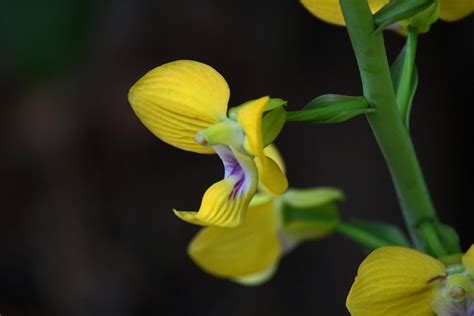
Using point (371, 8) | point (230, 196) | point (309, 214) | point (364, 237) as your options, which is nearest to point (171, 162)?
point (309, 214)

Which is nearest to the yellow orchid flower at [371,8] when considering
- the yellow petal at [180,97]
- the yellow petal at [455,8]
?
the yellow petal at [455,8]

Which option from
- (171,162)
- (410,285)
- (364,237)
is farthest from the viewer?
(171,162)

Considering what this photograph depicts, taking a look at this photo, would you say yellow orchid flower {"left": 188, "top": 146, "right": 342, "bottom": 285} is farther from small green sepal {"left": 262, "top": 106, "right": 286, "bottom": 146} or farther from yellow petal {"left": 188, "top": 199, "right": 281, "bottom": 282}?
small green sepal {"left": 262, "top": 106, "right": 286, "bottom": 146}

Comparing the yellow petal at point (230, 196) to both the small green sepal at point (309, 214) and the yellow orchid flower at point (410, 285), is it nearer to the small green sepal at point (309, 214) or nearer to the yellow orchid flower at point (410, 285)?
the yellow orchid flower at point (410, 285)

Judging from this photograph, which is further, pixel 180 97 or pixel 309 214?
pixel 309 214

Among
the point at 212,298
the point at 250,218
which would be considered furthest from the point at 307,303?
the point at 250,218

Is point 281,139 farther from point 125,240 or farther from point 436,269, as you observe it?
point 436,269

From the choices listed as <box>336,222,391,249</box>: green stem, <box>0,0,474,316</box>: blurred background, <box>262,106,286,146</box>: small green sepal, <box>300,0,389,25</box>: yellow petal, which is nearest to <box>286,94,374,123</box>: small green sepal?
<box>262,106,286,146</box>: small green sepal

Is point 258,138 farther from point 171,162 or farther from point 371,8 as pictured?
point 171,162

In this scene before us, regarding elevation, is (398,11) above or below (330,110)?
above
